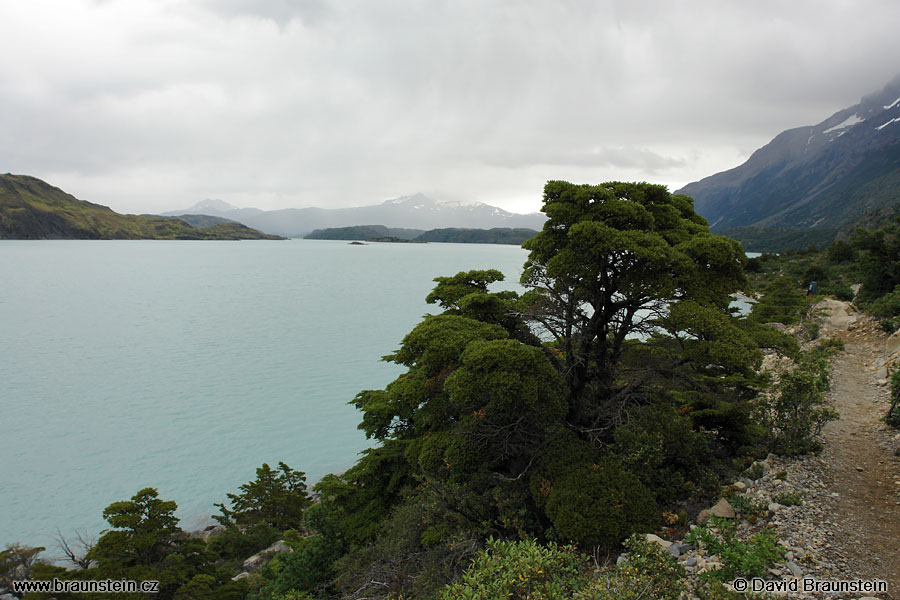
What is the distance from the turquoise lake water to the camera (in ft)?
61.6

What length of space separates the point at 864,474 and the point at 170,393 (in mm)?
33771

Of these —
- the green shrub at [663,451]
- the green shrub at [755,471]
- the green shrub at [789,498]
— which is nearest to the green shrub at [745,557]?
the green shrub at [789,498]

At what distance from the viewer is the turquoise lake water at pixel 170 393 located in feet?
61.6

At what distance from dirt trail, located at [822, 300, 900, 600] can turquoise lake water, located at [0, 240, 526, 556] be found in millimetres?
19598

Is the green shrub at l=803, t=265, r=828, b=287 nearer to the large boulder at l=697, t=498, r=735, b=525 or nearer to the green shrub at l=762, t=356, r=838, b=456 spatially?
the green shrub at l=762, t=356, r=838, b=456

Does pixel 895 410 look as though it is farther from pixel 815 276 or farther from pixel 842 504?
pixel 815 276

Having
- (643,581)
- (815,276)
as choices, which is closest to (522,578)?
(643,581)

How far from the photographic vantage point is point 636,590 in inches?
227

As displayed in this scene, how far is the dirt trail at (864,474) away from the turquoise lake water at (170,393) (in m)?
19.6

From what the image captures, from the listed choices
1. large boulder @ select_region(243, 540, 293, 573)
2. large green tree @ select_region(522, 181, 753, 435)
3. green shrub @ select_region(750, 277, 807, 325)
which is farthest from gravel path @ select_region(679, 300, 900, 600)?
green shrub @ select_region(750, 277, 807, 325)

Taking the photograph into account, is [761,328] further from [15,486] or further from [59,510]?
[15,486]

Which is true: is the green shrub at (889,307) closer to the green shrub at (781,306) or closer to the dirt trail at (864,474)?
the dirt trail at (864,474)

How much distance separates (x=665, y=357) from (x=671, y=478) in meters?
3.29

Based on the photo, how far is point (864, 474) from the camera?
9242 mm
